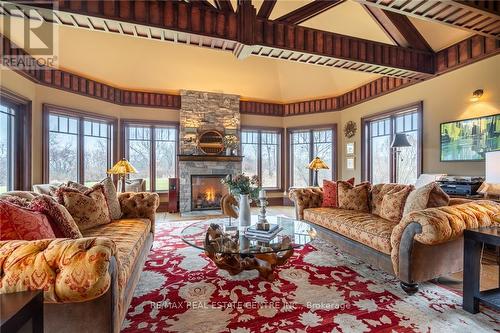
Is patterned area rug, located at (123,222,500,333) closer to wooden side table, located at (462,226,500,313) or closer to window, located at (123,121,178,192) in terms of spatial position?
wooden side table, located at (462,226,500,313)

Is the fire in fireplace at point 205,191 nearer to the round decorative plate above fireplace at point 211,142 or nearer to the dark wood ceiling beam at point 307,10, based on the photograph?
the round decorative plate above fireplace at point 211,142

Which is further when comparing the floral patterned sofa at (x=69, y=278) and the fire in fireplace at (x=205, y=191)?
the fire in fireplace at (x=205, y=191)

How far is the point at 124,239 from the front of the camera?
2.35 m

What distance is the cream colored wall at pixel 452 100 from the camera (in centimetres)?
365

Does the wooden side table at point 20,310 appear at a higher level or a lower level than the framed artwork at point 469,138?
lower

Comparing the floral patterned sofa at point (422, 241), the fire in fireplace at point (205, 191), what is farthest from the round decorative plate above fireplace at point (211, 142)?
the floral patterned sofa at point (422, 241)

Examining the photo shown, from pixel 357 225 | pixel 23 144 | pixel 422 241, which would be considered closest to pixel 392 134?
pixel 357 225

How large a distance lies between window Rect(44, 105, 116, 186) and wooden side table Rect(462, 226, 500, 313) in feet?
21.1

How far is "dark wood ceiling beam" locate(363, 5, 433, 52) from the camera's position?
13.6 feet

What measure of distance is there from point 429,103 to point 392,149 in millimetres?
1204

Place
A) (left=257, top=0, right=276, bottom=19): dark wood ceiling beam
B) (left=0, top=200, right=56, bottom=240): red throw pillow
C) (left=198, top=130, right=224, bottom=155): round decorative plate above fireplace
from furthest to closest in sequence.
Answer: (left=198, top=130, right=224, bottom=155): round decorative plate above fireplace → (left=257, top=0, right=276, bottom=19): dark wood ceiling beam → (left=0, top=200, right=56, bottom=240): red throw pillow

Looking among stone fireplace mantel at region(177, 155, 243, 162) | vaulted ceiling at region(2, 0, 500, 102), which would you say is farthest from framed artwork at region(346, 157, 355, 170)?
A: stone fireplace mantel at region(177, 155, 243, 162)

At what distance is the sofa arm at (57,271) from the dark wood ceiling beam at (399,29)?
200 inches

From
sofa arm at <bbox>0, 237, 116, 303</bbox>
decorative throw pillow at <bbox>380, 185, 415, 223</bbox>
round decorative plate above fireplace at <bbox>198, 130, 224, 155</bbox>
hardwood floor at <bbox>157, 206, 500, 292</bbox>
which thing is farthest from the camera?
round decorative plate above fireplace at <bbox>198, 130, 224, 155</bbox>
